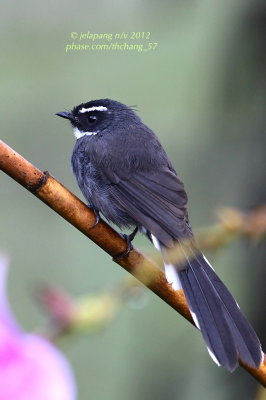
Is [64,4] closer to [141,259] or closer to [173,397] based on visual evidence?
[173,397]

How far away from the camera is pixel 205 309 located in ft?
5.70

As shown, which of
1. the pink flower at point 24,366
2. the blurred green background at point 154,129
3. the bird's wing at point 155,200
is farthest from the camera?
the blurred green background at point 154,129

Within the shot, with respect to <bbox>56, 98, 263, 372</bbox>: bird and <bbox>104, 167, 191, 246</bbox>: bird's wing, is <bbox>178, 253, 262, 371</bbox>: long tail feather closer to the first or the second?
<bbox>56, 98, 263, 372</bbox>: bird

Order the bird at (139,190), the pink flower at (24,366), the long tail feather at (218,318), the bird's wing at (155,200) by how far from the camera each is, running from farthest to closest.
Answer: the bird's wing at (155,200) → the bird at (139,190) → the long tail feather at (218,318) → the pink flower at (24,366)

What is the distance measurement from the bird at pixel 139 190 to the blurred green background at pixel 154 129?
1.35ft

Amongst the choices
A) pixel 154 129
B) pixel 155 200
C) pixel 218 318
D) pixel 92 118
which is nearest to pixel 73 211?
pixel 218 318

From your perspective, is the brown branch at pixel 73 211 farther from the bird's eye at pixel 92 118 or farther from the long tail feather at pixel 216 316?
the bird's eye at pixel 92 118

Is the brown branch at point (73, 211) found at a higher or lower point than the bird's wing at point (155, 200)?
higher

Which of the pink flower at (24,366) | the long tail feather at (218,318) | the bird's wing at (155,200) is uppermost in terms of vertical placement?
the pink flower at (24,366)

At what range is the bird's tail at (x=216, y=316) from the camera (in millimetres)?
1344

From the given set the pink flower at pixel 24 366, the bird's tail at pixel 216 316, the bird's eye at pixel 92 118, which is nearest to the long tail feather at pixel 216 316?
the bird's tail at pixel 216 316

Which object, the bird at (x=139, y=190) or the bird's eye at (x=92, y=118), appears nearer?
the bird at (x=139, y=190)

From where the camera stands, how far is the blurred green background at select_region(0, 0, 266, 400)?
311 cm

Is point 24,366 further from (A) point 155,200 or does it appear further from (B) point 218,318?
(A) point 155,200
